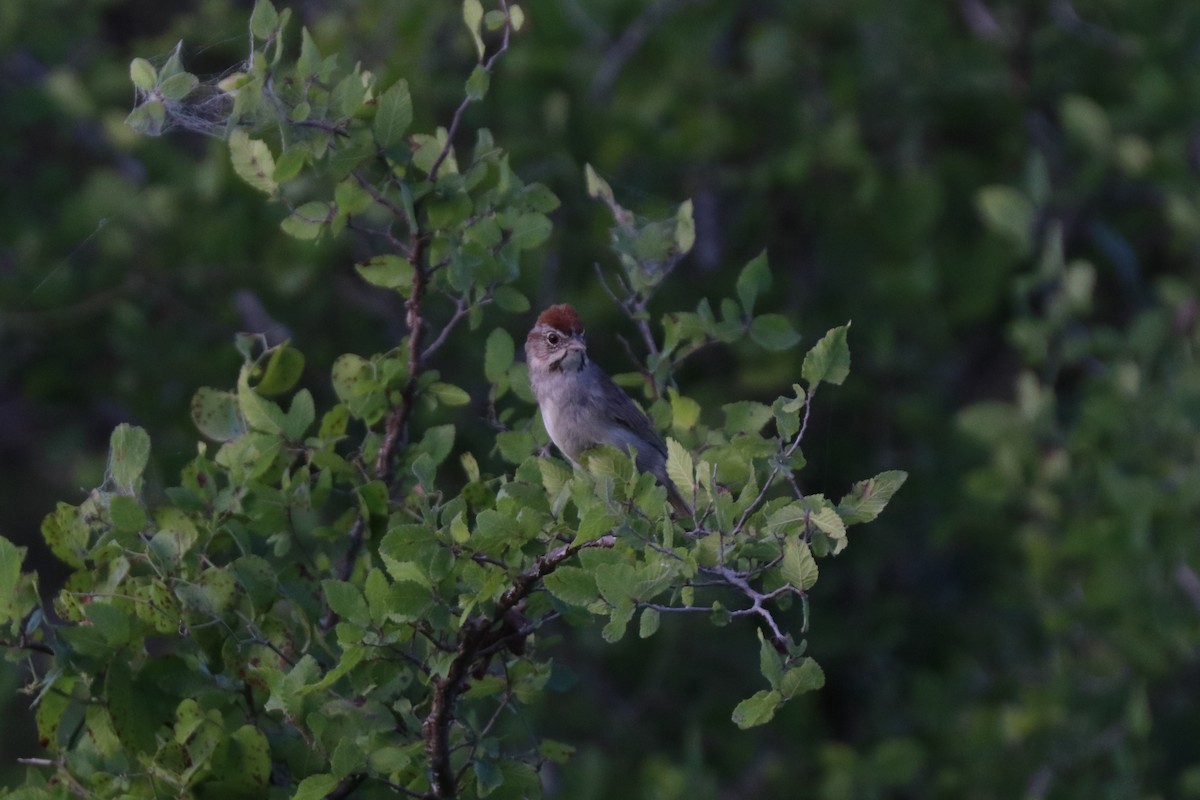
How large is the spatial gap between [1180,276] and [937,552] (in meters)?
2.10

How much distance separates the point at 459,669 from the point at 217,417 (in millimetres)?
941

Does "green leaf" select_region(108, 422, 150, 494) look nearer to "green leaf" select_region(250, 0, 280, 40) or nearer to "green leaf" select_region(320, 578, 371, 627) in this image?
"green leaf" select_region(320, 578, 371, 627)

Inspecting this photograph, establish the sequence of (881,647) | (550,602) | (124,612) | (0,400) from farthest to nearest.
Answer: (0,400) → (881,647) → (124,612) → (550,602)

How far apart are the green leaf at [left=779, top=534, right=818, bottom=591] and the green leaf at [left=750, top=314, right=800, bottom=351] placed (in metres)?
1.04

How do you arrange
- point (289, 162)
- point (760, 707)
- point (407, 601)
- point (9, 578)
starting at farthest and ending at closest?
point (289, 162), point (9, 578), point (407, 601), point (760, 707)

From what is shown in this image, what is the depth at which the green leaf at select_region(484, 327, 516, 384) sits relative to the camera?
141 inches

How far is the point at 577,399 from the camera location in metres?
4.61

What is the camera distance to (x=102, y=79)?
809 centimetres

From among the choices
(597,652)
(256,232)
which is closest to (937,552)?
(597,652)

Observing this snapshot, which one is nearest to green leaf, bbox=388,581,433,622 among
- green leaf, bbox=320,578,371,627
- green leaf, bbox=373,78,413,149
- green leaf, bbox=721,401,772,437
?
green leaf, bbox=320,578,371,627

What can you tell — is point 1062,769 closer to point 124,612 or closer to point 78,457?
point 124,612

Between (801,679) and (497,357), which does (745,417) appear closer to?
(497,357)

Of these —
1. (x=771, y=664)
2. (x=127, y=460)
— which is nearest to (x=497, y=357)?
(x=127, y=460)

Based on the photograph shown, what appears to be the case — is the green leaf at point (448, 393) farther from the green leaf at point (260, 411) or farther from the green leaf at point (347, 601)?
the green leaf at point (347, 601)
